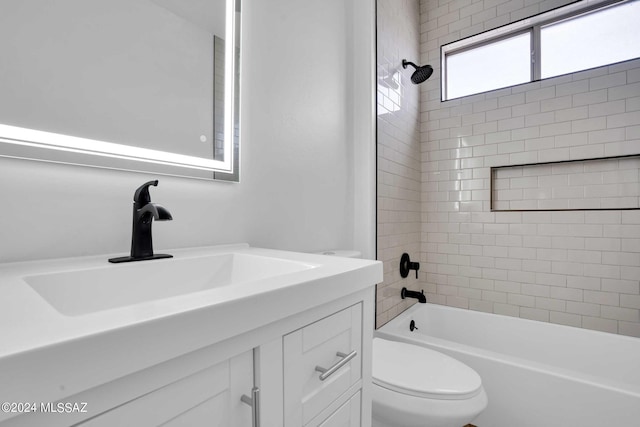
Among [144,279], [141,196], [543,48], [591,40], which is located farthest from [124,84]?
[591,40]

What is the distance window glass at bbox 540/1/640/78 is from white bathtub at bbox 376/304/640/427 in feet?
6.04

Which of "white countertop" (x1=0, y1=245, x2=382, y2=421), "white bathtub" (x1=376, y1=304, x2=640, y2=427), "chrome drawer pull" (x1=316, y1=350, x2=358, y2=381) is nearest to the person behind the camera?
"white countertop" (x1=0, y1=245, x2=382, y2=421)

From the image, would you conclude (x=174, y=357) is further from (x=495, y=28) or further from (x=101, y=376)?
(x=495, y=28)

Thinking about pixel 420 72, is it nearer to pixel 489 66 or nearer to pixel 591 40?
pixel 489 66

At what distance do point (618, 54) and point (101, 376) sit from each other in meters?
3.08

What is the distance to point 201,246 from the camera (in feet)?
3.30

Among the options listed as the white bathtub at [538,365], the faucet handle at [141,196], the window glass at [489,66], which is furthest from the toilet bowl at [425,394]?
the window glass at [489,66]

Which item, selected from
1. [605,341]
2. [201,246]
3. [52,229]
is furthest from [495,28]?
[52,229]

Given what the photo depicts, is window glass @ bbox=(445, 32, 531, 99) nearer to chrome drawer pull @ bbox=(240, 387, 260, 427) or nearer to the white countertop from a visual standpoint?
the white countertop

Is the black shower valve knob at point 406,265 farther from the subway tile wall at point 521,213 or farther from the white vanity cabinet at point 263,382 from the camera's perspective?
the white vanity cabinet at point 263,382

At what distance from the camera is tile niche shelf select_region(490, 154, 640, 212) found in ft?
6.35

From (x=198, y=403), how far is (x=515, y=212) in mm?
2520

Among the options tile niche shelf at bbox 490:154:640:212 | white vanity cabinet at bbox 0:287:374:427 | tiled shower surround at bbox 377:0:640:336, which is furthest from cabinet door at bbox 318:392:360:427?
tile niche shelf at bbox 490:154:640:212

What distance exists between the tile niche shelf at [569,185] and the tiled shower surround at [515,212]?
3cm
